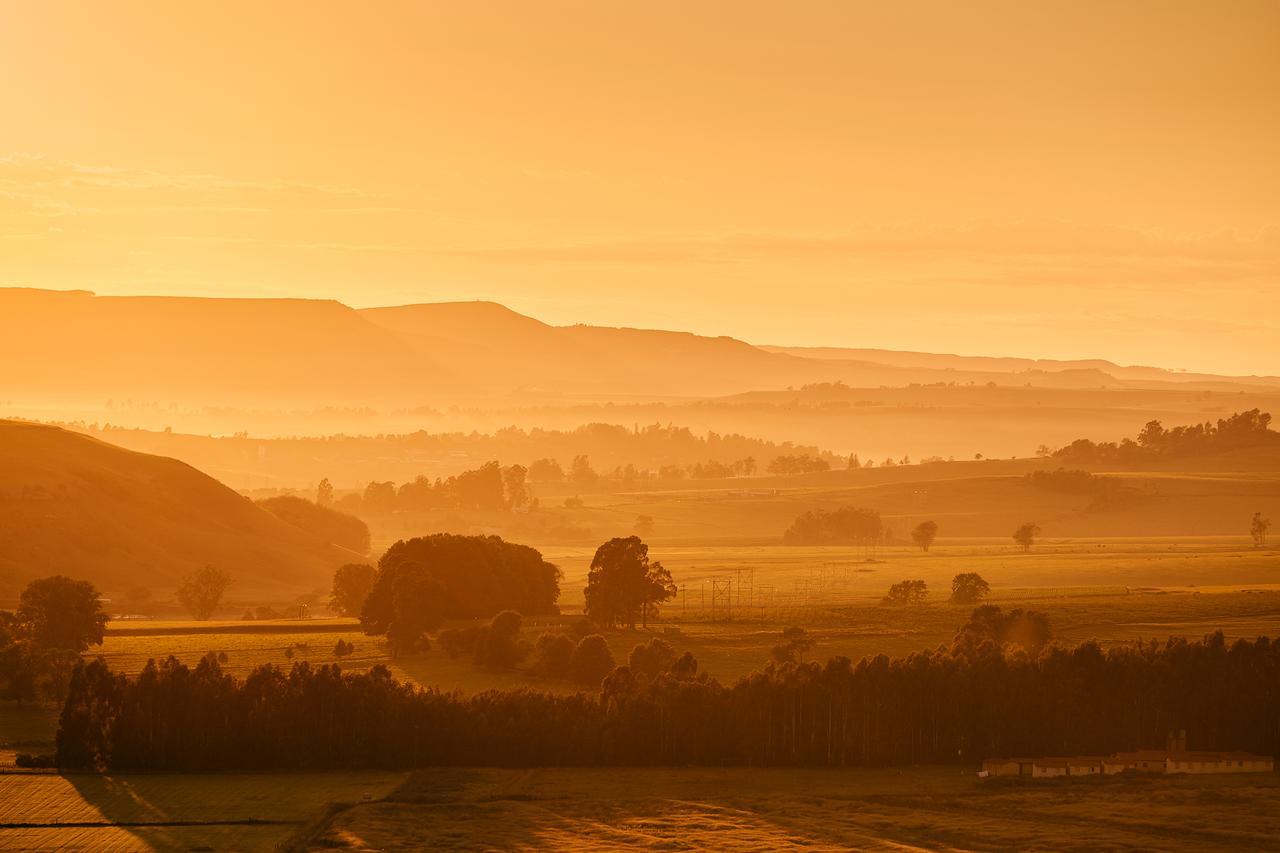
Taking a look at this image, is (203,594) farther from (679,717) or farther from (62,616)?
(679,717)

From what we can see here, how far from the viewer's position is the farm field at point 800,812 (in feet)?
201

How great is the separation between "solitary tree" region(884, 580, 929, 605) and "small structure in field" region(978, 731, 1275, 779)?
45.1m

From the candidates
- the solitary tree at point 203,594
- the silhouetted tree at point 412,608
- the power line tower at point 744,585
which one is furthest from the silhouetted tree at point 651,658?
the solitary tree at point 203,594

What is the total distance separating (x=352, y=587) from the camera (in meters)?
129

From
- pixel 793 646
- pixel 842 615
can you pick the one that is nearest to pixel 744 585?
pixel 842 615

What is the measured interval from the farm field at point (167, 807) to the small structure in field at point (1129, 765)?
28.9m

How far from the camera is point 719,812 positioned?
66125 mm

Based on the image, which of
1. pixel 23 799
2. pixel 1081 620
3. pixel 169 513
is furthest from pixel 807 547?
pixel 23 799

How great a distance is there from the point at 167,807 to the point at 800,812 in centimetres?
2656

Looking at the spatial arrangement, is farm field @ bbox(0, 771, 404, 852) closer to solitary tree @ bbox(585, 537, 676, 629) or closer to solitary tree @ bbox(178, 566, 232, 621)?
solitary tree @ bbox(585, 537, 676, 629)

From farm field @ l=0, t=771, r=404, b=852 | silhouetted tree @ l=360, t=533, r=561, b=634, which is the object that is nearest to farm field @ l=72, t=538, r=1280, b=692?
silhouetted tree @ l=360, t=533, r=561, b=634

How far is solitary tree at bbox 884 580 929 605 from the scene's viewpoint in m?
121

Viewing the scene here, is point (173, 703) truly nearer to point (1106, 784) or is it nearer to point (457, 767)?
point (457, 767)

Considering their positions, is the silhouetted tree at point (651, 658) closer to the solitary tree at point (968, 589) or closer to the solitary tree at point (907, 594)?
the solitary tree at point (907, 594)
